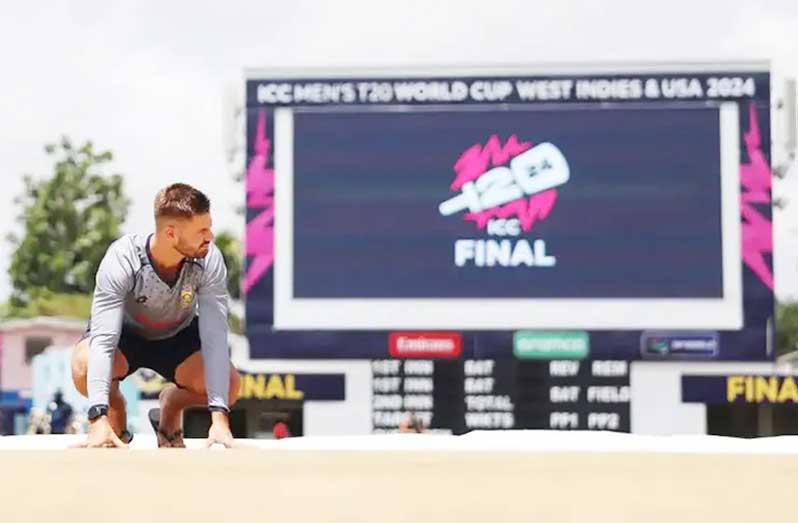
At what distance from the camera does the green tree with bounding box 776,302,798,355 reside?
57.9m

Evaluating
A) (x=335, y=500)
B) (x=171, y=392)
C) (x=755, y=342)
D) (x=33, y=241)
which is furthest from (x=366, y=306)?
(x=33, y=241)

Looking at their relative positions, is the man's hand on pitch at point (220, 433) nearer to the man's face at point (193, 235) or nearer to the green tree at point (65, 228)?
the man's face at point (193, 235)

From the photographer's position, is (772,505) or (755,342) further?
(755,342)

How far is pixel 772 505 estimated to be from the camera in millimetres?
2807

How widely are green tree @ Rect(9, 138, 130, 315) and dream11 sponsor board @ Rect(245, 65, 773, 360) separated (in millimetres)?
21460

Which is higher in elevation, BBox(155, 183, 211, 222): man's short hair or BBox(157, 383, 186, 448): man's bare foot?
BBox(155, 183, 211, 222): man's short hair

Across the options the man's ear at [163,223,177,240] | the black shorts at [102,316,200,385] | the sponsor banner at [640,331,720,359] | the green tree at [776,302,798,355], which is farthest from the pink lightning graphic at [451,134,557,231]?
the green tree at [776,302,798,355]

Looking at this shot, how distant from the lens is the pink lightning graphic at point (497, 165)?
70.1 ft

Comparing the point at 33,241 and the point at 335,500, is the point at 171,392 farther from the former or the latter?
the point at 33,241

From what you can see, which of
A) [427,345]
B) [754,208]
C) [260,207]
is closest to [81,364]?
Answer: [427,345]

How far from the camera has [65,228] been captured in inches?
1681

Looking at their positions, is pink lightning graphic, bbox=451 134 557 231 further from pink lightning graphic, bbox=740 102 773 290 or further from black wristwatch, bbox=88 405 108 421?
black wristwatch, bbox=88 405 108 421

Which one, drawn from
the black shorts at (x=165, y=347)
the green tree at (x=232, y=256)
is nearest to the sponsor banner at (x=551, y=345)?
the black shorts at (x=165, y=347)

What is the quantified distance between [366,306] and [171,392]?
16.0 metres
